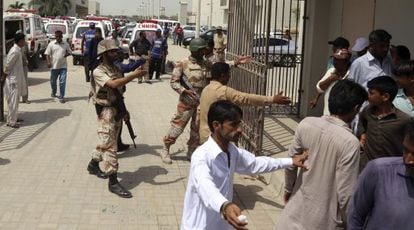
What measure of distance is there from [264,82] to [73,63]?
1748 centimetres

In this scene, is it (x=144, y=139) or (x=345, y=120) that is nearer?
(x=345, y=120)

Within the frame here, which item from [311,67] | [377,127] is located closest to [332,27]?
[311,67]

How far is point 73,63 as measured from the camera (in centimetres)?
2284

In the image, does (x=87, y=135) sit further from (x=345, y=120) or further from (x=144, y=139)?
(x=345, y=120)

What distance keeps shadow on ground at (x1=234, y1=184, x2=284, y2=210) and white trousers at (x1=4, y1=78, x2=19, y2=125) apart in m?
5.10

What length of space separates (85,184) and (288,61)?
6.07 meters

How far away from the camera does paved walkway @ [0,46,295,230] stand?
5516mm

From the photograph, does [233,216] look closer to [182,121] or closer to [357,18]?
[182,121]

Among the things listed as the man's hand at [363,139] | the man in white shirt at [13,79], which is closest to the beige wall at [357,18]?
the man's hand at [363,139]

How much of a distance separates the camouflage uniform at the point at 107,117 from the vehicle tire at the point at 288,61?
18.7 feet

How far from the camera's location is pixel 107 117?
20.4ft

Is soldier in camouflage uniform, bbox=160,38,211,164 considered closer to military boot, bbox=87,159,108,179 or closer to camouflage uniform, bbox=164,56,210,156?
camouflage uniform, bbox=164,56,210,156

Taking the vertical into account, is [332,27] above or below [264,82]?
above

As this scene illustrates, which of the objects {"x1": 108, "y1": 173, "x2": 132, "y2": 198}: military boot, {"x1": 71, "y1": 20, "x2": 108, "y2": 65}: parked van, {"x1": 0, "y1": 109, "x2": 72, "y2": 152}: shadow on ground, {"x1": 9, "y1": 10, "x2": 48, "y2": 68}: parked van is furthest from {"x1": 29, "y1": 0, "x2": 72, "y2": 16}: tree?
{"x1": 108, "y1": 173, "x2": 132, "y2": 198}: military boot
